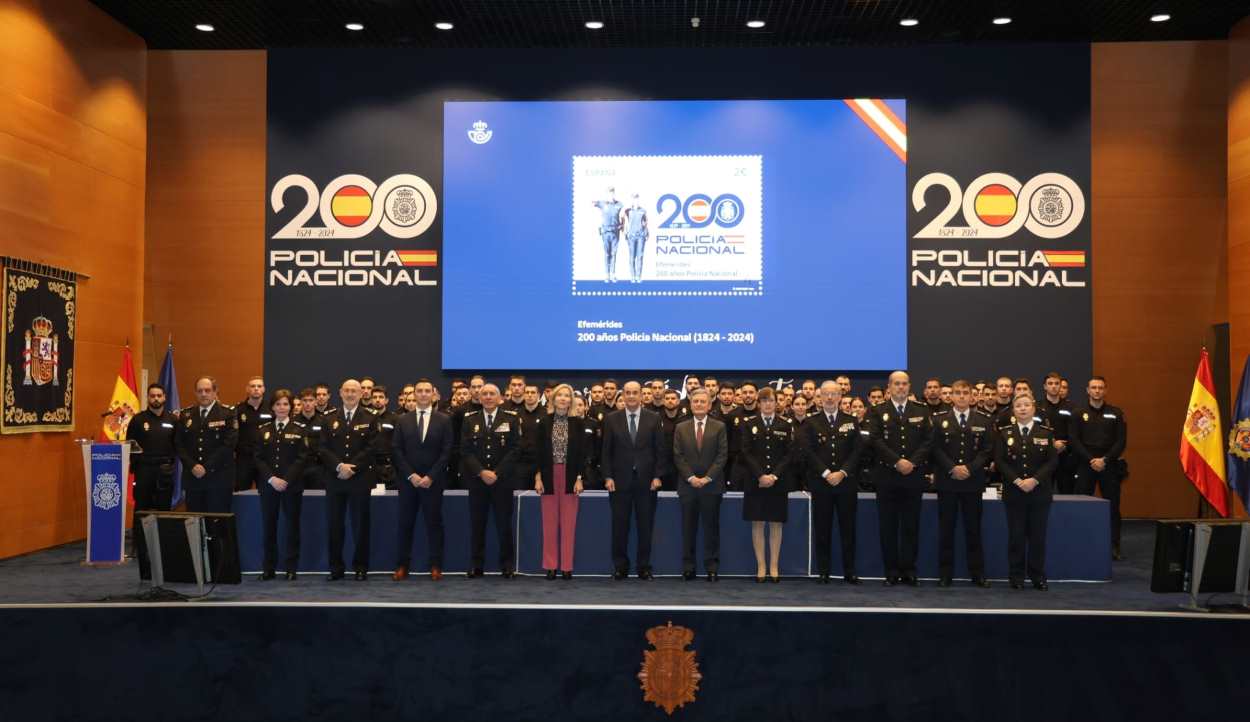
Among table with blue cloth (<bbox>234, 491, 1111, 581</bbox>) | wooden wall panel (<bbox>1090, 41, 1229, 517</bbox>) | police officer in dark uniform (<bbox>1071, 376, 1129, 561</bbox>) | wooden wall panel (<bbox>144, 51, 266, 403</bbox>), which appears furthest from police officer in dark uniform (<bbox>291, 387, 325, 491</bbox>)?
wooden wall panel (<bbox>1090, 41, 1229, 517</bbox>)

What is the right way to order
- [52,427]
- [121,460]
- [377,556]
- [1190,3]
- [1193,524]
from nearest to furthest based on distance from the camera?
1. [1193,524]
2. [377,556]
3. [121,460]
4. [52,427]
5. [1190,3]

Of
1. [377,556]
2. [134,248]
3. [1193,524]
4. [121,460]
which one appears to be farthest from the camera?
[134,248]

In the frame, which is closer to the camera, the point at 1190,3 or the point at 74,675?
the point at 74,675

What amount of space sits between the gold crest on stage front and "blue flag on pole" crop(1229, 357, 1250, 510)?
581 cm

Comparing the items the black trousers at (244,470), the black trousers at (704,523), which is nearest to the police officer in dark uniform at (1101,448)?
the black trousers at (704,523)

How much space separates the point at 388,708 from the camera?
436 cm

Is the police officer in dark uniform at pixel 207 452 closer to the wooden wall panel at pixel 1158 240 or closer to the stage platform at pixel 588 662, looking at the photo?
the stage platform at pixel 588 662

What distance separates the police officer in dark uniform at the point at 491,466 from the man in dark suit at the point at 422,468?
0.19 meters

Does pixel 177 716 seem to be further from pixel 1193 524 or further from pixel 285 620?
pixel 1193 524

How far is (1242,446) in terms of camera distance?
7977mm

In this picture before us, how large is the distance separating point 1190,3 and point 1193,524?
624 cm

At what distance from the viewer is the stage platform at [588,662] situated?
423cm

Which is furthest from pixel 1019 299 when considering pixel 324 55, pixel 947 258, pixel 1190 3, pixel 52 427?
pixel 52 427

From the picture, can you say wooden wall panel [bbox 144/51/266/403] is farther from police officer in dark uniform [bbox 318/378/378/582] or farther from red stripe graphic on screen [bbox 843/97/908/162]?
red stripe graphic on screen [bbox 843/97/908/162]
